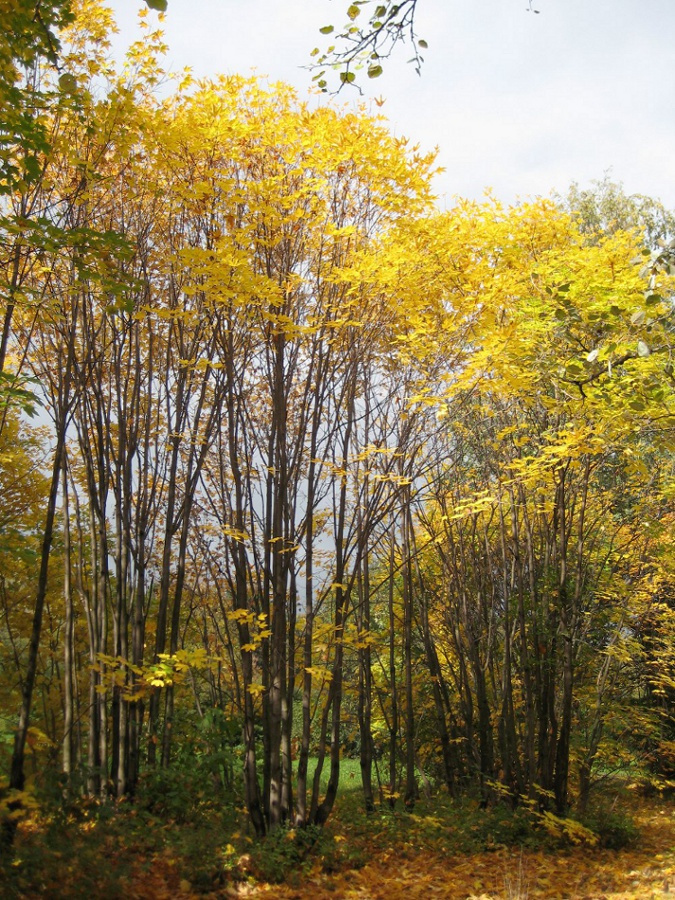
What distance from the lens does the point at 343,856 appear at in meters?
5.27

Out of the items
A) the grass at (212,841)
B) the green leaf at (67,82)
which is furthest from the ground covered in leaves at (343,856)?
the green leaf at (67,82)

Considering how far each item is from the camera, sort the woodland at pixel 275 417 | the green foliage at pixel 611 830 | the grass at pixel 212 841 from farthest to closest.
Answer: the green foliage at pixel 611 830, the woodland at pixel 275 417, the grass at pixel 212 841

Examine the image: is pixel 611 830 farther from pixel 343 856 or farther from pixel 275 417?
pixel 275 417

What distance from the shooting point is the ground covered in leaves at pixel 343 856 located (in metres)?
3.42

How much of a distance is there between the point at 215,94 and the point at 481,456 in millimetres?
4732

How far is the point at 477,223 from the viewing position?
20.5ft

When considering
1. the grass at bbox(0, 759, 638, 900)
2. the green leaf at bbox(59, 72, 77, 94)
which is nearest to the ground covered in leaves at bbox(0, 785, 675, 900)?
the grass at bbox(0, 759, 638, 900)

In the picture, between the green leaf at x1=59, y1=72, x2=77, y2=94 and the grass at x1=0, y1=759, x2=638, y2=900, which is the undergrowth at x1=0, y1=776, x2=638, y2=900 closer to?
the grass at x1=0, y1=759, x2=638, y2=900

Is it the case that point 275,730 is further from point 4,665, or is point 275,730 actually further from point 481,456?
point 4,665

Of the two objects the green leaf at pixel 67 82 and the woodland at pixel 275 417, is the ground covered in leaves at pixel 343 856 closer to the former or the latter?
the woodland at pixel 275 417

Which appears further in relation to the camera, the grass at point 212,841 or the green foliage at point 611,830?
the green foliage at point 611,830

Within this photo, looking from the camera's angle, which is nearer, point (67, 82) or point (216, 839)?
point (67, 82)

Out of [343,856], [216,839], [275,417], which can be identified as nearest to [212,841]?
[216,839]

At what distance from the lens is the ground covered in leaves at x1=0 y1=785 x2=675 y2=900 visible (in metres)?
3.42
